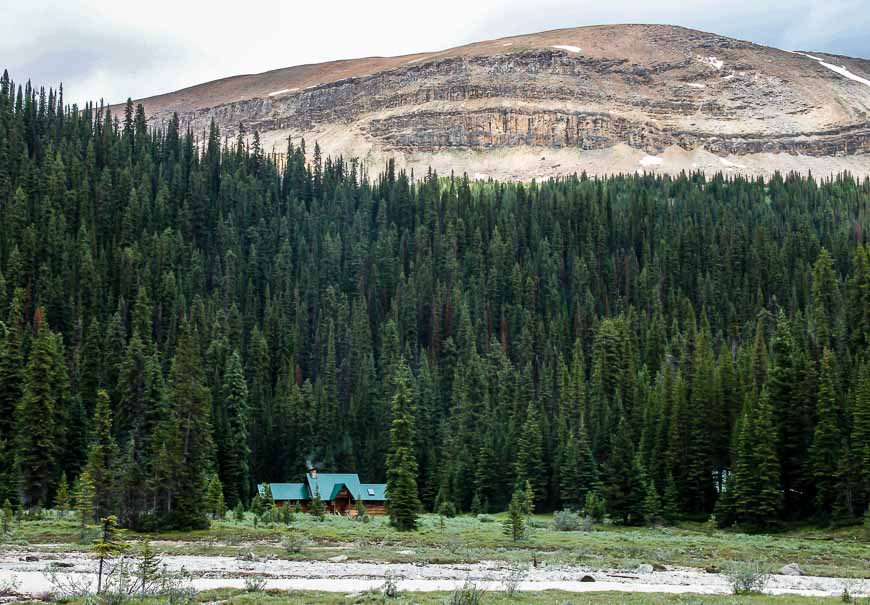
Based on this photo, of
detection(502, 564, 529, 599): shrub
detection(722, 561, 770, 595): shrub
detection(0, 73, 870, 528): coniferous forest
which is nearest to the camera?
detection(502, 564, 529, 599): shrub

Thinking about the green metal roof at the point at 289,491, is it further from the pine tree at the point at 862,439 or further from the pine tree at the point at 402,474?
the pine tree at the point at 862,439

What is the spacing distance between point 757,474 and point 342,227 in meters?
121

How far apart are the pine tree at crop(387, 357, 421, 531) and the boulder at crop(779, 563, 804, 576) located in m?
27.7

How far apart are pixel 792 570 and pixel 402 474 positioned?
1178 inches

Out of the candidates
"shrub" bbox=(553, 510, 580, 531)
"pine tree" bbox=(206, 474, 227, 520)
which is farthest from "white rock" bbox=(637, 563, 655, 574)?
"pine tree" bbox=(206, 474, 227, 520)

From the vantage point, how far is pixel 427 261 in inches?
6737

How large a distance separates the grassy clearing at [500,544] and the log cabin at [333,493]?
27529 millimetres

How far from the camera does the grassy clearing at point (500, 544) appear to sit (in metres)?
46.7

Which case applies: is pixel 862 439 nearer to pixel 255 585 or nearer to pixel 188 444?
pixel 188 444

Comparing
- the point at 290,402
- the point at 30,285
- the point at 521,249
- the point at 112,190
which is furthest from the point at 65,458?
the point at 521,249

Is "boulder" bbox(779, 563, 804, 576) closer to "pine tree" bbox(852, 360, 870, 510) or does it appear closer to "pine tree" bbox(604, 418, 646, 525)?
"pine tree" bbox(852, 360, 870, 510)

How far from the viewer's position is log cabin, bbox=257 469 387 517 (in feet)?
323

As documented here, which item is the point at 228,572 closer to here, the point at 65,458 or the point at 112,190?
the point at 65,458

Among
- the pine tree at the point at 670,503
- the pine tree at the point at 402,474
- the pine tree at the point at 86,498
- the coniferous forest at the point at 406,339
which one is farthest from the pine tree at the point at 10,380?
the pine tree at the point at 670,503
